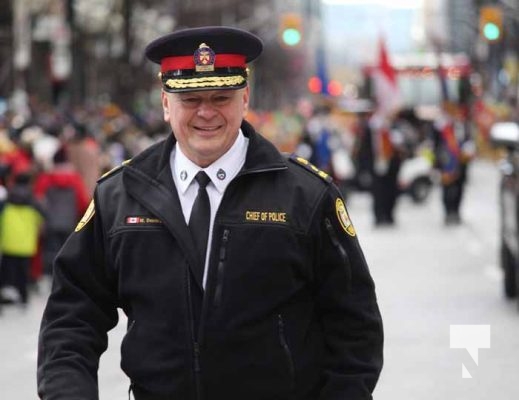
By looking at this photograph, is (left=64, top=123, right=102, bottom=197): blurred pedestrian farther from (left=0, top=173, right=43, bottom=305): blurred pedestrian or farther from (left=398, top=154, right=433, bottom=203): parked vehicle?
(left=398, top=154, right=433, bottom=203): parked vehicle

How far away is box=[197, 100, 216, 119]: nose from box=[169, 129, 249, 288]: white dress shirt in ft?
0.43

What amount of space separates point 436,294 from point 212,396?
11931 millimetres

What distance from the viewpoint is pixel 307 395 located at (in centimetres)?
433

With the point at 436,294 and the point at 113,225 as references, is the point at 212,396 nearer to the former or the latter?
the point at 113,225

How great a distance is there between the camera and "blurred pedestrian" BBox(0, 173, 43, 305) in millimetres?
15469

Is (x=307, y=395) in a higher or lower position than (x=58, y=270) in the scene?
lower

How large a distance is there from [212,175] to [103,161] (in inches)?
675

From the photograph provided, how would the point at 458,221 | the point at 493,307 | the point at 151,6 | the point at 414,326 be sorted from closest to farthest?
the point at 414,326 → the point at 493,307 → the point at 458,221 → the point at 151,6

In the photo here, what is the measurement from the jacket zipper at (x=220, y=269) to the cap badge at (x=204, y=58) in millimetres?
418

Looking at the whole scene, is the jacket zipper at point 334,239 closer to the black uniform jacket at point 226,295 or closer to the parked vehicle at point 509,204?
the black uniform jacket at point 226,295

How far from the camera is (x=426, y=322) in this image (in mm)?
13789

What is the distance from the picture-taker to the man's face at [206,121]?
14.2 feet

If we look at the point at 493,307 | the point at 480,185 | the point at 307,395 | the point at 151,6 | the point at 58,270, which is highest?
the point at 58,270

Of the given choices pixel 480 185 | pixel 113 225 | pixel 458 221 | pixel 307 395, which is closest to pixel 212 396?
pixel 307 395
